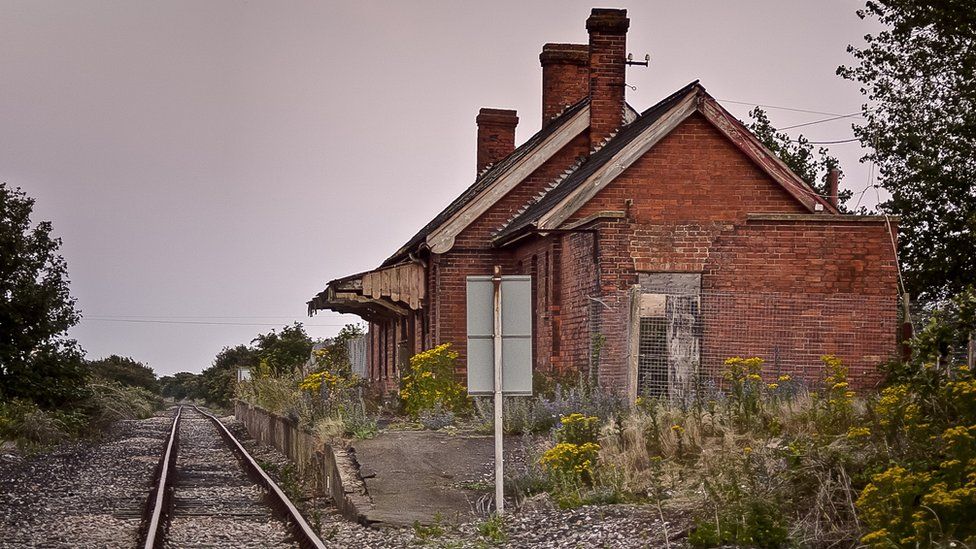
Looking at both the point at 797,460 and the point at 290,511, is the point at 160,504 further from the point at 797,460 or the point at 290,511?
the point at 797,460

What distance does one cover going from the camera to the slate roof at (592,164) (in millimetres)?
22547

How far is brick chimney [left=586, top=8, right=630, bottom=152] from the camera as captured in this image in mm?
25828

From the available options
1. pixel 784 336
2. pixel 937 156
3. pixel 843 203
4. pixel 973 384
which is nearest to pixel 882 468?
pixel 973 384

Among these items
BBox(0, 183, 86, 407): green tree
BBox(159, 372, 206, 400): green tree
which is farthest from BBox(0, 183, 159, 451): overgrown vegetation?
BBox(159, 372, 206, 400): green tree

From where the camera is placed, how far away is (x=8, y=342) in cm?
3203

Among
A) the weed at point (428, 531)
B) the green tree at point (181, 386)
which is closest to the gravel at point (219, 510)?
the weed at point (428, 531)

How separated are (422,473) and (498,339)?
360 cm

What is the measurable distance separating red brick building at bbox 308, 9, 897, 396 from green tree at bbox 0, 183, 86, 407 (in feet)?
29.0

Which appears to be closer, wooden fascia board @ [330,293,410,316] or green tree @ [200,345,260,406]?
wooden fascia board @ [330,293,410,316]

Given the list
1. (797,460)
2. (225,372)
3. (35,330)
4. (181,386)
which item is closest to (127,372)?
(225,372)

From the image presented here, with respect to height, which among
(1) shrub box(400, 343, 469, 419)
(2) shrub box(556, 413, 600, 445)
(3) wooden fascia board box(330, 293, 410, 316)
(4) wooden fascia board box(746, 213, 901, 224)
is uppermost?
(4) wooden fascia board box(746, 213, 901, 224)

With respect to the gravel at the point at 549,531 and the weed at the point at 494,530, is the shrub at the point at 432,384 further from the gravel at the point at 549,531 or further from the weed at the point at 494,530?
the weed at the point at 494,530

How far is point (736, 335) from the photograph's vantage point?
Answer: 18844mm

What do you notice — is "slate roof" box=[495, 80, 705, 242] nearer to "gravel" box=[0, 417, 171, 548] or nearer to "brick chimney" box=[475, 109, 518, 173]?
"gravel" box=[0, 417, 171, 548]
